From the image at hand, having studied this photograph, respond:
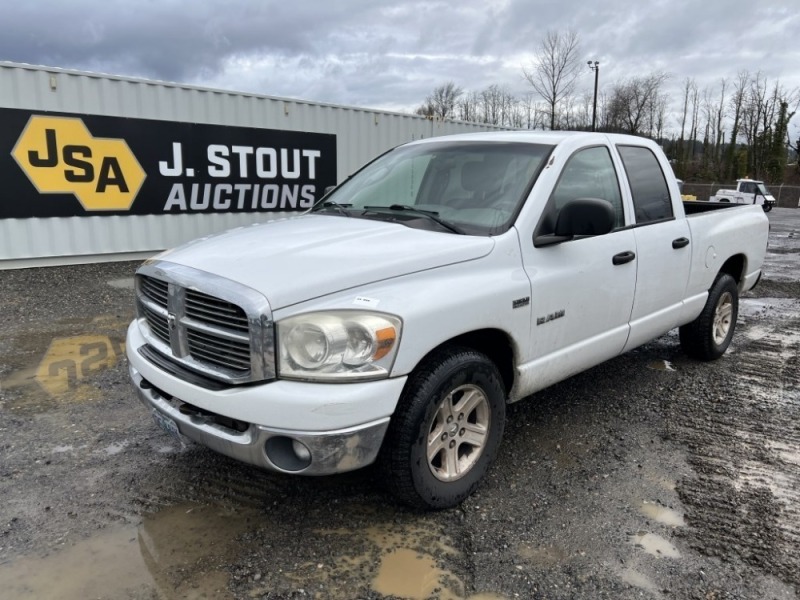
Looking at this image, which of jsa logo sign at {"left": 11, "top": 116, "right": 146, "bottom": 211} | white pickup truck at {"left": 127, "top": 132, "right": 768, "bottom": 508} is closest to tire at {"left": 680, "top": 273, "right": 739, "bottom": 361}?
white pickup truck at {"left": 127, "top": 132, "right": 768, "bottom": 508}

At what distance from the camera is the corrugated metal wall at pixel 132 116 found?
8891mm

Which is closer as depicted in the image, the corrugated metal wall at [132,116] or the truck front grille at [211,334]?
the truck front grille at [211,334]

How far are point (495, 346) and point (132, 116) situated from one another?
8.68 meters

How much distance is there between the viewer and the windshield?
339 centimetres

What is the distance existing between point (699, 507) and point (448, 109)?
51.5 metres

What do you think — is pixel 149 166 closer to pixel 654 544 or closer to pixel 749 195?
pixel 654 544

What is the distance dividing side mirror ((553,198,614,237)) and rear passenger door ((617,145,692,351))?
3.26ft

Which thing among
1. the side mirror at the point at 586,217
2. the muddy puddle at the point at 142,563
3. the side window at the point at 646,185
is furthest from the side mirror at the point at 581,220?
the muddy puddle at the point at 142,563

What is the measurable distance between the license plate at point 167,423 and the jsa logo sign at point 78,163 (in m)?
7.71

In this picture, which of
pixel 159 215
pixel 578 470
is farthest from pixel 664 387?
pixel 159 215

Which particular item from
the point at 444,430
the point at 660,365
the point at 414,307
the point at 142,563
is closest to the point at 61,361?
the point at 142,563

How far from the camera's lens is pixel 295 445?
255 centimetres

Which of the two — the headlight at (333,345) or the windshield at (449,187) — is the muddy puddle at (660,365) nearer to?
the windshield at (449,187)

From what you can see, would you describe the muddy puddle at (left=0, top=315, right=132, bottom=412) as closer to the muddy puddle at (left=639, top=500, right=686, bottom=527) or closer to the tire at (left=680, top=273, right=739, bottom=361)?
the muddy puddle at (left=639, top=500, right=686, bottom=527)
